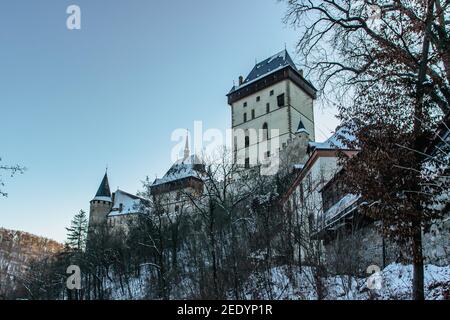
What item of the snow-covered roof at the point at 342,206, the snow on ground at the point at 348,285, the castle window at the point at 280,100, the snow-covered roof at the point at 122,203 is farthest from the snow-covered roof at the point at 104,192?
the snow on ground at the point at 348,285

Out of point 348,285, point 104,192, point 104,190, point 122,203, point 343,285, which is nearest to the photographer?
point 343,285

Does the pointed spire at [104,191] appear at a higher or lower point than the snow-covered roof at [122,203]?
higher

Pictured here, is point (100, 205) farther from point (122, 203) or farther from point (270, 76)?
point (270, 76)

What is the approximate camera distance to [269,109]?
6625cm

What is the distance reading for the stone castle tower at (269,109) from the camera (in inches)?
2475

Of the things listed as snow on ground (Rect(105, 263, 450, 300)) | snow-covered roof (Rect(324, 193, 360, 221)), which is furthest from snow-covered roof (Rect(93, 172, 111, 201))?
snow on ground (Rect(105, 263, 450, 300))

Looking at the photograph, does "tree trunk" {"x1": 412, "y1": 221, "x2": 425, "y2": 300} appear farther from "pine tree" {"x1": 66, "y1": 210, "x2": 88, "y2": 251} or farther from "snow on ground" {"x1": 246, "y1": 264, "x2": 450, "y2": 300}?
"pine tree" {"x1": 66, "y1": 210, "x2": 88, "y2": 251}

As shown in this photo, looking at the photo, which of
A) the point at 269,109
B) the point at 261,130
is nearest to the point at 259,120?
the point at 261,130

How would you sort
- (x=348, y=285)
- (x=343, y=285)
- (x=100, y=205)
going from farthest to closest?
(x=100, y=205) < (x=348, y=285) < (x=343, y=285)

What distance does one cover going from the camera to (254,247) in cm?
1748

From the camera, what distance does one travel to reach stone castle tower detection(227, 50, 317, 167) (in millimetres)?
62875

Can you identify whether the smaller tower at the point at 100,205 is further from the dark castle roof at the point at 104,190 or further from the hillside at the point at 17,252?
the hillside at the point at 17,252
